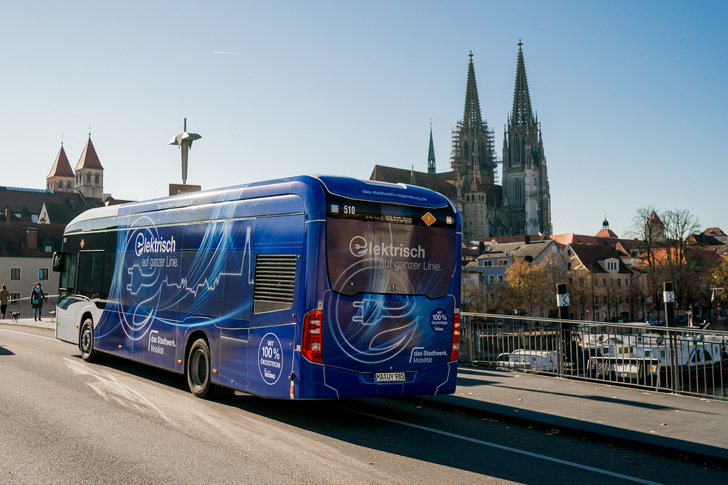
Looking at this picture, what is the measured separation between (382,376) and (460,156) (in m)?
160

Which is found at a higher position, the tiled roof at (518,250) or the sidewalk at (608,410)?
the tiled roof at (518,250)

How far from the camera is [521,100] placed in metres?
156

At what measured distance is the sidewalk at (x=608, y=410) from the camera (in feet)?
26.6

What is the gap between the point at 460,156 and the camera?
165875mm

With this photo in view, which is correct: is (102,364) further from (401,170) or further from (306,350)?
(401,170)

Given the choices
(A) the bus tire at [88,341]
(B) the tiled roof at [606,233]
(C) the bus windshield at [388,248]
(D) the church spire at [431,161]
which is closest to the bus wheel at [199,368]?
(C) the bus windshield at [388,248]

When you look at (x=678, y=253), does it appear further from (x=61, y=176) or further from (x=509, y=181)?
(x=61, y=176)

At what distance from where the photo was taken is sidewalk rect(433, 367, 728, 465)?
8094mm

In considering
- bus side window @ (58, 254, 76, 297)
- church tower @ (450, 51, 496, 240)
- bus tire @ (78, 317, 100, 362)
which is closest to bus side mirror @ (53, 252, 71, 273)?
bus side window @ (58, 254, 76, 297)

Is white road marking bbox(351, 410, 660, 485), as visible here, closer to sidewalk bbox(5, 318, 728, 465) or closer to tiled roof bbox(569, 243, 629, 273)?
sidewalk bbox(5, 318, 728, 465)

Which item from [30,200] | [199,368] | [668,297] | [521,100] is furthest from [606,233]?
[199,368]

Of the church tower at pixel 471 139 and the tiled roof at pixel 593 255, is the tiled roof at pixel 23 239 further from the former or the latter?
the church tower at pixel 471 139

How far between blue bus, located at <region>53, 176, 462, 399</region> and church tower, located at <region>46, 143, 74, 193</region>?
147265mm

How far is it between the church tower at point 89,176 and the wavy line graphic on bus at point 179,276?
13847cm
